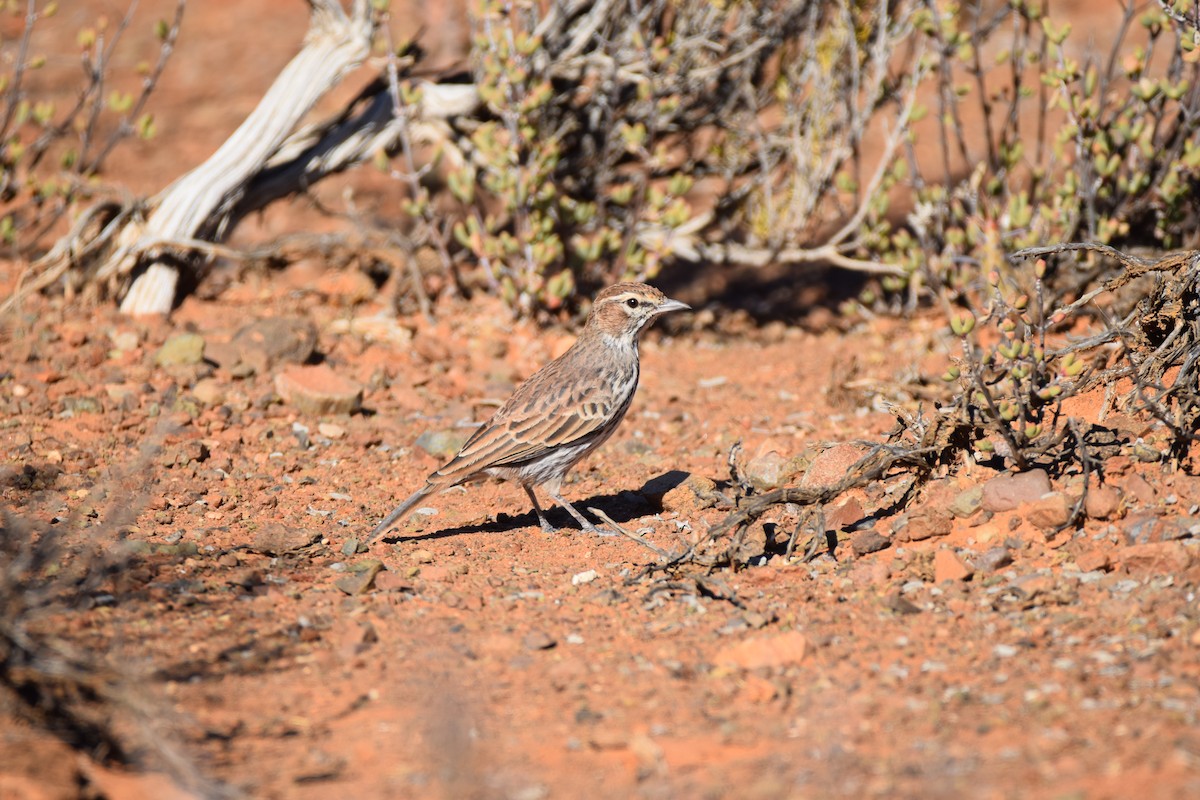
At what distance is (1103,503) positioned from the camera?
5180mm

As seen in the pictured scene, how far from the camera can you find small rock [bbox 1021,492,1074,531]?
520cm

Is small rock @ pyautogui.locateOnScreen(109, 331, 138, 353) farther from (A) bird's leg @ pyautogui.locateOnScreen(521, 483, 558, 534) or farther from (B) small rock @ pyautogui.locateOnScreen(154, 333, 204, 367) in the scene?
(A) bird's leg @ pyautogui.locateOnScreen(521, 483, 558, 534)

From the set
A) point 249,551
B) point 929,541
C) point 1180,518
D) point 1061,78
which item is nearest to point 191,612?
point 249,551

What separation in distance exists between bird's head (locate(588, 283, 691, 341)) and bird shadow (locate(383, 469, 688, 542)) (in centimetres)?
89

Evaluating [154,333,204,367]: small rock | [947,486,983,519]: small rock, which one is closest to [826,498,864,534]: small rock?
[947,486,983,519]: small rock

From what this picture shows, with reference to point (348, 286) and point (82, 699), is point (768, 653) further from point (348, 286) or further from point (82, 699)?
point (348, 286)

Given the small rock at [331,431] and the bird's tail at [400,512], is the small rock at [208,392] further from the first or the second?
the bird's tail at [400,512]

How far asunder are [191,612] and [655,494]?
2.64m

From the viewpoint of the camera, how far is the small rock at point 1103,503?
5.18 metres

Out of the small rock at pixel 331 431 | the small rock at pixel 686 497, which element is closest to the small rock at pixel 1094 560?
the small rock at pixel 686 497

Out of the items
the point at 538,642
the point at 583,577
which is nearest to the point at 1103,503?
the point at 583,577

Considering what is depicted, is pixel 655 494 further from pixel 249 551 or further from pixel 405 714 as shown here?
pixel 405 714

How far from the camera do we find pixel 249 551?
18.8 ft

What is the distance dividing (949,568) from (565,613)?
1642 mm
